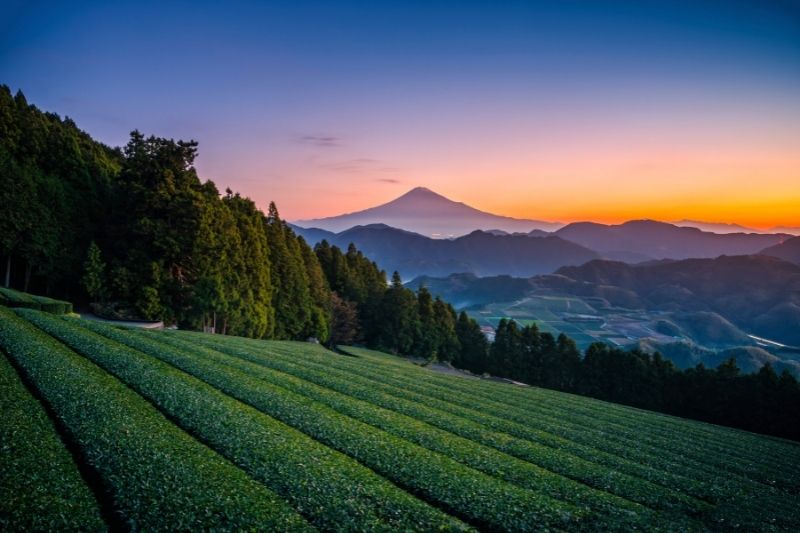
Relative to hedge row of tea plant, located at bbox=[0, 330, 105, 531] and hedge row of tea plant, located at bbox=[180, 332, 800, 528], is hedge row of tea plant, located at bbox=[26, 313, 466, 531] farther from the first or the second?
hedge row of tea plant, located at bbox=[180, 332, 800, 528]

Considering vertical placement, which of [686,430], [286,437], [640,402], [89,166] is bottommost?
[640,402]

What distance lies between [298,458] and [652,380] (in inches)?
2760

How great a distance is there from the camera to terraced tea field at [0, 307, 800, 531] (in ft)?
39.1

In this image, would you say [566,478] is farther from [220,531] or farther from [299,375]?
[299,375]

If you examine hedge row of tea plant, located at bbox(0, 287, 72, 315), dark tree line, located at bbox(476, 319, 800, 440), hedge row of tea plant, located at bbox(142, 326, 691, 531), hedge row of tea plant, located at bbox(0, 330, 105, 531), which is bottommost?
dark tree line, located at bbox(476, 319, 800, 440)

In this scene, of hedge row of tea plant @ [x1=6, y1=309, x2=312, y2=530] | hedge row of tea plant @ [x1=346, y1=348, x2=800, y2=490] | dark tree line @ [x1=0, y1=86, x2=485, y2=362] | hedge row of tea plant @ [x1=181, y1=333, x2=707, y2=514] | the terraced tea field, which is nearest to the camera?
hedge row of tea plant @ [x1=6, y1=309, x2=312, y2=530]

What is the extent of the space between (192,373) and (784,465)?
42553 millimetres

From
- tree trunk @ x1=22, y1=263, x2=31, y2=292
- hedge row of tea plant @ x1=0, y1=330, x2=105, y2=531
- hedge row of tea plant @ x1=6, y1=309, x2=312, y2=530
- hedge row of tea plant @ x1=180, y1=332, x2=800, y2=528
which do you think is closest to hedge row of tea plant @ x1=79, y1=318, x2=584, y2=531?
hedge row of tea plant @ x1=6, y1=309, x2=312, y2=530

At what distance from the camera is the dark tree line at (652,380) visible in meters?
57.4

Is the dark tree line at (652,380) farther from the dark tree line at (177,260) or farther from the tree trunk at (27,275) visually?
the tree trunk at (27,275)

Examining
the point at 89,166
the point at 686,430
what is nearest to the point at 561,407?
the point at 686,430

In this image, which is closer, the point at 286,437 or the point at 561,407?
the point at 286,437

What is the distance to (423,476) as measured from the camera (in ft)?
55.2

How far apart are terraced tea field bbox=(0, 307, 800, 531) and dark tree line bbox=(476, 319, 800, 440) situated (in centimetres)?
2930
